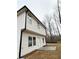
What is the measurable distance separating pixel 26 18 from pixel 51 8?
118cm

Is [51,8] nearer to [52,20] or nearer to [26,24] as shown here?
[52,20]

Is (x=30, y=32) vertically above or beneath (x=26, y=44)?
above

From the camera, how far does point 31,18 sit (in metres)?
5.12

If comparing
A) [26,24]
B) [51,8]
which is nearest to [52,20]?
[51,8]

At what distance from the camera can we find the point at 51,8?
4.27 metres

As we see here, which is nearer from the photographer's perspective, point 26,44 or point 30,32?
point 26,44
